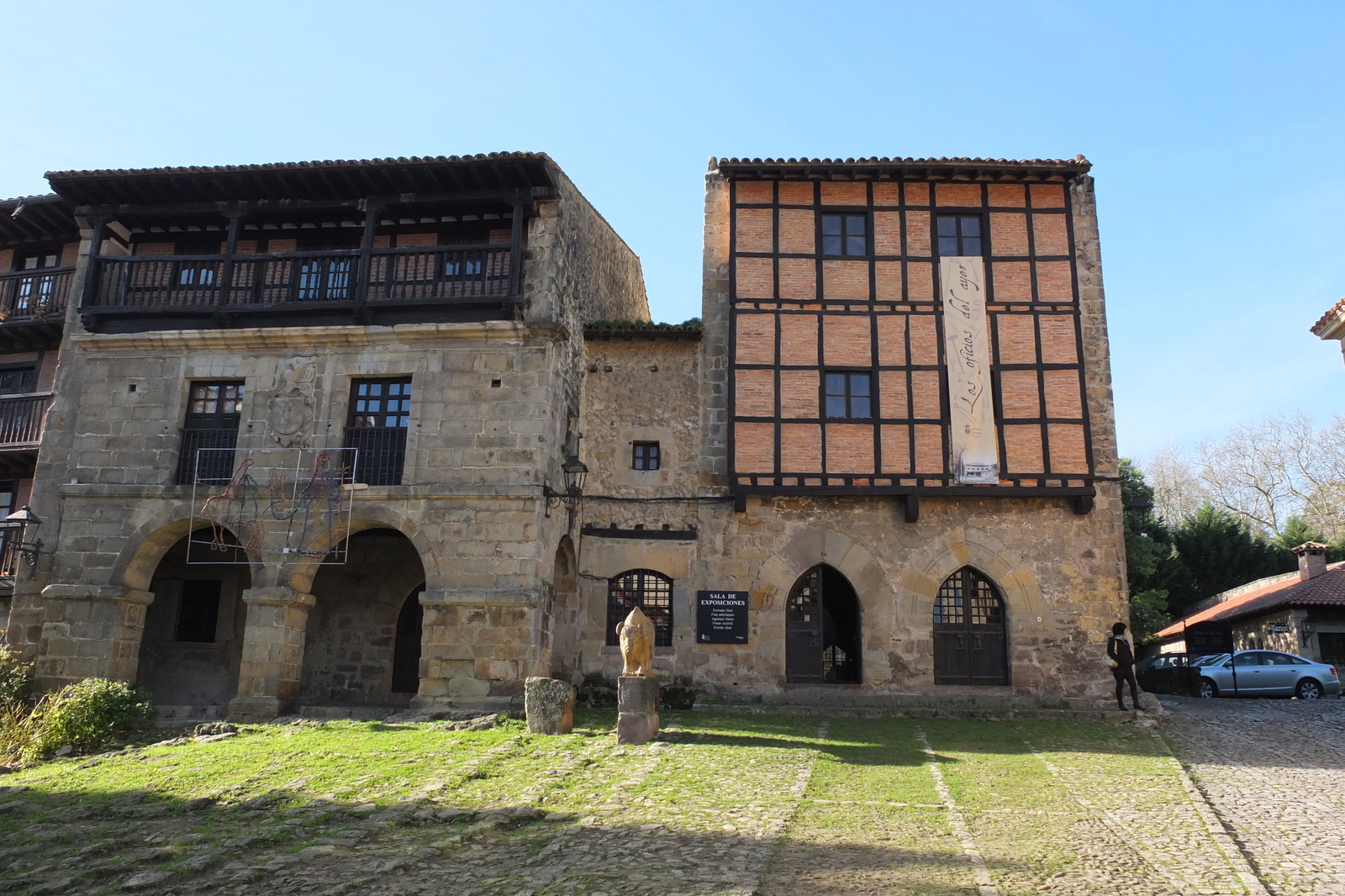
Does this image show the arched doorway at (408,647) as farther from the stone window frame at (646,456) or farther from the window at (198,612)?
the stone window frame at (646,456)

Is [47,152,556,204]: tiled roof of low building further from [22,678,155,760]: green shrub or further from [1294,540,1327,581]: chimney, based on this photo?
[1294,540,1327,581]: chimney

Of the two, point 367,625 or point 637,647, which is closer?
point 637,647

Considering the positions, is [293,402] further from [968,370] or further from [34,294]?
[968,370]

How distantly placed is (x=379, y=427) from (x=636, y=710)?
687cm

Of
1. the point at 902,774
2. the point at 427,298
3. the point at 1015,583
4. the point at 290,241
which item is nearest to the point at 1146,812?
the point at 902,774

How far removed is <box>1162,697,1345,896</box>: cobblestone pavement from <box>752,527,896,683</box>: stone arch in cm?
457

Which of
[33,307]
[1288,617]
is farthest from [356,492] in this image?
[1288,617]

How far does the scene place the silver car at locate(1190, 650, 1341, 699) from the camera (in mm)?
19109

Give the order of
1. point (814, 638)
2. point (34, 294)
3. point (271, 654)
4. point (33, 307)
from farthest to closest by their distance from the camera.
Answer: point (34, 294) → point (33, 307) → point (814, 638) → point (271, 654)

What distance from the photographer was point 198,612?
17500 mm

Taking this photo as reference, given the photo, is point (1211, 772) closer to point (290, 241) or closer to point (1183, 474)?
point (290, 241)

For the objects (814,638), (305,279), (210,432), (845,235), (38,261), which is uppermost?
(845,235)

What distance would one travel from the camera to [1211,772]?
35.5 feet

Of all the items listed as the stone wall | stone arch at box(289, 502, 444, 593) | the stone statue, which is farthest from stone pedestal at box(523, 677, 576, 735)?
stone arch at box(289, 502, 444, 593)
